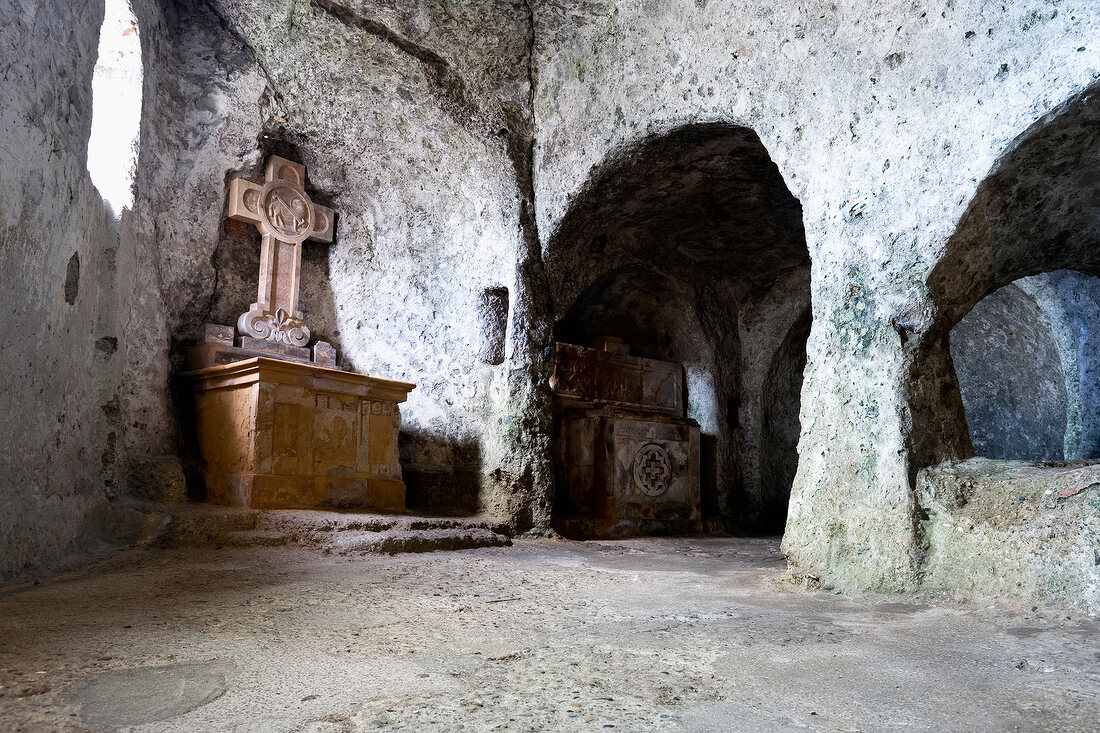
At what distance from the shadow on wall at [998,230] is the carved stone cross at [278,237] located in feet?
14.7

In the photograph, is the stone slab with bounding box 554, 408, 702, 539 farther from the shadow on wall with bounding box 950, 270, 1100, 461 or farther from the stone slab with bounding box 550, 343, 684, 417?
the shadow on wall with bounding box 950, 270, 1100, 461

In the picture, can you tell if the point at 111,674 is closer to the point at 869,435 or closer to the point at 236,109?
the point at 869,435

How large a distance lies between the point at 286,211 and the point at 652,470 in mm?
3764

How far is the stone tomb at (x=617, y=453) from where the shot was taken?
6.50 m

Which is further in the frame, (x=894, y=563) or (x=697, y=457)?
(x=697, y=457)

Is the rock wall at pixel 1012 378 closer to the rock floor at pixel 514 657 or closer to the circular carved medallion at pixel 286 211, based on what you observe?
the rock floor at pixel 514 657

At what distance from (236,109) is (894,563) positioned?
533 cm

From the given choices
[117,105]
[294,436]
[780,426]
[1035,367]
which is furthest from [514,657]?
[1035,367]

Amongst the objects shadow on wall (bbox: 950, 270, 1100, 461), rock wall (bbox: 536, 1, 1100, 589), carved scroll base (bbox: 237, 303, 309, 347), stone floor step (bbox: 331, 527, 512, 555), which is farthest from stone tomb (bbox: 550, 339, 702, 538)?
rock wall (bbox: 536, 1, 1100, 589)

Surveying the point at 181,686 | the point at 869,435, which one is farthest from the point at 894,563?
the point at 181,686

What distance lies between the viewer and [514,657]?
2.00 meters

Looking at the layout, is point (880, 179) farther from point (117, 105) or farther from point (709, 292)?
point (117, 105)

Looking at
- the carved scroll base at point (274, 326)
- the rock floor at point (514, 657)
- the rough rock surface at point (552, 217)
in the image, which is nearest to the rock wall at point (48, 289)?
the rough rock surface at point (552, 217)

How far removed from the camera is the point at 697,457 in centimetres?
720
